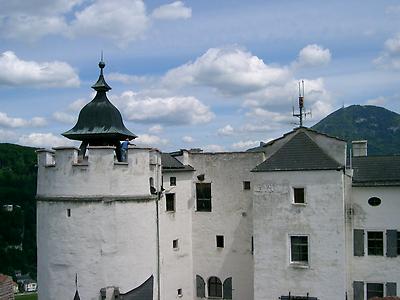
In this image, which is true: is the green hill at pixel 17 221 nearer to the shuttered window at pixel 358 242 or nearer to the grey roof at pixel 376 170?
the grey roof at pixel 376 170

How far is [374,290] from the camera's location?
80.1 ft

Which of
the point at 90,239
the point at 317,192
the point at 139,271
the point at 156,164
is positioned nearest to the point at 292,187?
the point at 317,192

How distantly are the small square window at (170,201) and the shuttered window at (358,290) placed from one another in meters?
9.78

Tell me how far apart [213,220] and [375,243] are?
8.49 metres

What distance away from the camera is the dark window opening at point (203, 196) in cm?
2827

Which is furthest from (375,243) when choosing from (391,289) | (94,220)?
(94,220)

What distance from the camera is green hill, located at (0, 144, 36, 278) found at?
10556cm

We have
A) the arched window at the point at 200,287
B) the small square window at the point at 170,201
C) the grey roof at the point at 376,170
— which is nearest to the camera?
the grey roof at the point at 376,170

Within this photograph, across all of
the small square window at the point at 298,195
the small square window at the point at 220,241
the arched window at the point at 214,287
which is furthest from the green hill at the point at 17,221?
the small square window at the point at 298,195

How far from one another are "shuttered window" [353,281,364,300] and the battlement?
11154mm

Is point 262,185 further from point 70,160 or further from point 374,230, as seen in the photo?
point 70,160

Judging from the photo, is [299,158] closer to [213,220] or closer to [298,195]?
[298,195]

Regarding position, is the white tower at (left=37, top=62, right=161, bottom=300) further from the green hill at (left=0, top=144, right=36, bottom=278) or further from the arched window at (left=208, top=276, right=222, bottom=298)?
the green hill at (left=0, top=144, right=36, bottom=278)

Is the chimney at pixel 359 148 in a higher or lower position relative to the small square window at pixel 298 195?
higher
